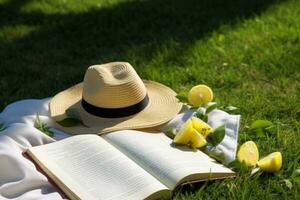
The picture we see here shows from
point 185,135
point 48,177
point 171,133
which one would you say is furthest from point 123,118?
point 48,177

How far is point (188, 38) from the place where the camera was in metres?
3.80

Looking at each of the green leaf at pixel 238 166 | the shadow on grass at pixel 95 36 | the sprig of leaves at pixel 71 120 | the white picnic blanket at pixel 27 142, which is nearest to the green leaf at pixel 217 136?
the white picnic blanket at pixel 27 142

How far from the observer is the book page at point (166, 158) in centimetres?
211

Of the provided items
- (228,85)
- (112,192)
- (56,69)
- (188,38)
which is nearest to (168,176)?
(112,192)

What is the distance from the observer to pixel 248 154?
2275 mm

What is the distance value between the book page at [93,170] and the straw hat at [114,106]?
0.17 metres

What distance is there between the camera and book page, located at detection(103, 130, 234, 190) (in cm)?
211

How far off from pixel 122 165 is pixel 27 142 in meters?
0.44

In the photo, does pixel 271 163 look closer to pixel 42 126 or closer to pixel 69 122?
pixel 69 122

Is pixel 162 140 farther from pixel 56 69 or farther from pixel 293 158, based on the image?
pixel 56 69

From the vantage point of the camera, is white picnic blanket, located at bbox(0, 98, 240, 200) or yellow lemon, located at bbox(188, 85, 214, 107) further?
yellow lemon, located at bbox(188, 85, 214, 107)

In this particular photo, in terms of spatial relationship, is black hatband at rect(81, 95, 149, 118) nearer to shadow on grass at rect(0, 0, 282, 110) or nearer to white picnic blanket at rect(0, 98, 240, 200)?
white picnic blanket at rect(0, 98, 240, 200)

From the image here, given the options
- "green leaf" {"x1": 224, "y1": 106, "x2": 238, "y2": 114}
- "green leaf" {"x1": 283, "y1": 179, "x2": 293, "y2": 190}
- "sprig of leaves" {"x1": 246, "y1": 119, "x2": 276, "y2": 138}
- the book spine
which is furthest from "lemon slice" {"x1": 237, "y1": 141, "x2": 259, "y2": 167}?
the book spine

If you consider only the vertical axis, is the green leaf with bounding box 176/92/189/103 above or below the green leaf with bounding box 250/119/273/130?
above
